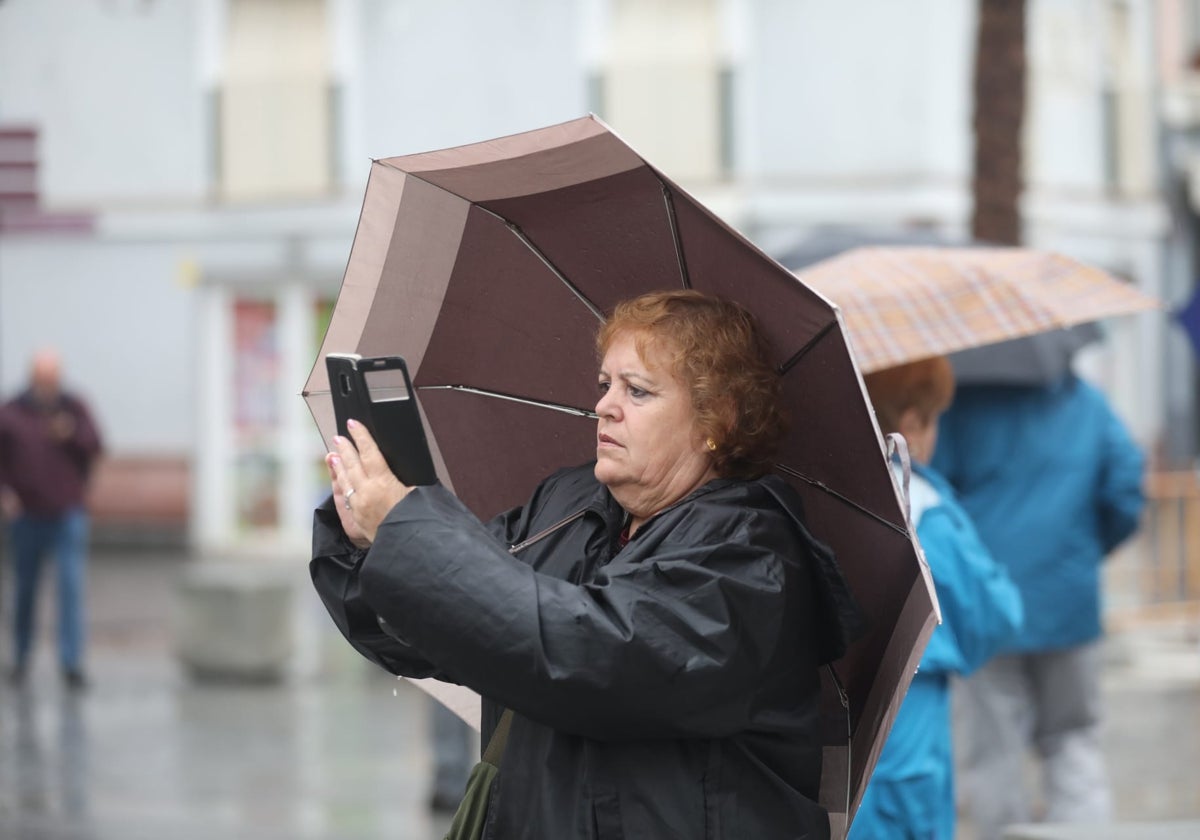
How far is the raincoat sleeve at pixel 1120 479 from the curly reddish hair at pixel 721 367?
12.3ft

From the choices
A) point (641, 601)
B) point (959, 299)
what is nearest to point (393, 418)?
point (641, 601)

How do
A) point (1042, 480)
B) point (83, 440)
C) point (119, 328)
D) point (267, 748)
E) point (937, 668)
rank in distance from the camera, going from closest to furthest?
1. point (937, 668)
2. point (1042, 480)
3. point (267, 748)
4. point (83, 440)
5. point (119, 328)

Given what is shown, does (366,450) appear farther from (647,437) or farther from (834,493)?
(834,493)

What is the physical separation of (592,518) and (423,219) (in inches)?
23.8

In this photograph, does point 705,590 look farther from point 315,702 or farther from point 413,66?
point 413,66

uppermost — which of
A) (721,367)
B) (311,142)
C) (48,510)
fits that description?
(311,142)

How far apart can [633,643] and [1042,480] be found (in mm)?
4028

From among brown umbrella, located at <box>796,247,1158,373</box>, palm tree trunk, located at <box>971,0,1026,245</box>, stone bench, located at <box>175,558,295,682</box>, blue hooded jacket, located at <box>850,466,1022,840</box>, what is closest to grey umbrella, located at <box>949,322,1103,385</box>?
brown umbrella, located at <box>796,247,1158,373</box>

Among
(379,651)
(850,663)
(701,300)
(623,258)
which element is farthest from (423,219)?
(850,663)

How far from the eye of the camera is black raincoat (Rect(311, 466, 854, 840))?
2.37 metres

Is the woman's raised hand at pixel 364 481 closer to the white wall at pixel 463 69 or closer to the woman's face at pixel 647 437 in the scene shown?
the woman's face at pixel 647 437

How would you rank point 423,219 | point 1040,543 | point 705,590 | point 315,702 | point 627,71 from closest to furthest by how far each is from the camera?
point 705,590, point 423,219, point 1040,543, point 315,702, point 627,71

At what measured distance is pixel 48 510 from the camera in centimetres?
1091

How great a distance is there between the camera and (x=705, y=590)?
2439 millimetres
